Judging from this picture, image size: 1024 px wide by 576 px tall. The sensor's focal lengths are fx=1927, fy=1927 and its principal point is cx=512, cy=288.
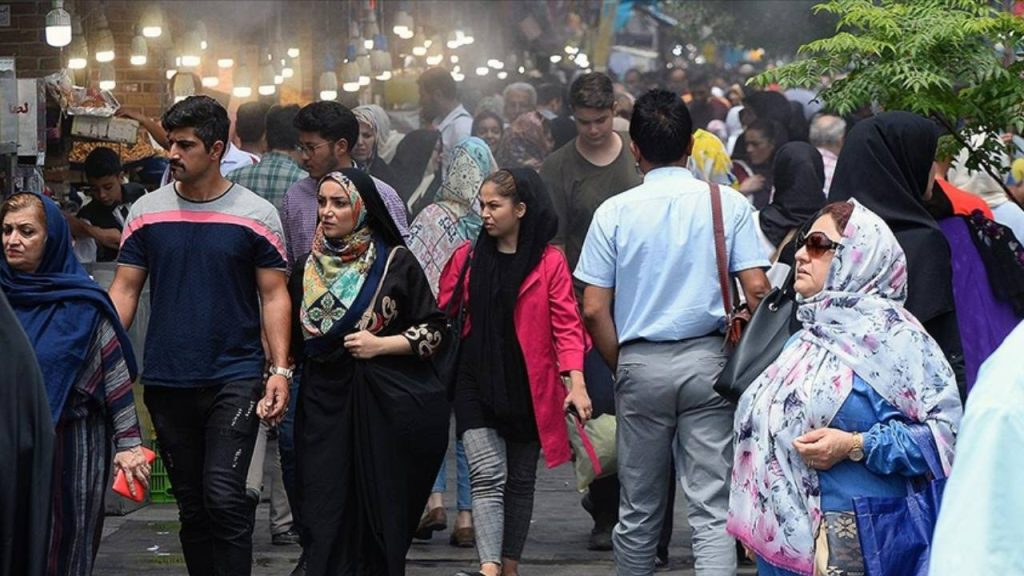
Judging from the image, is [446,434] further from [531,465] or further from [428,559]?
[428,559]

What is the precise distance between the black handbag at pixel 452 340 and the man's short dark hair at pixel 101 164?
3918 mm

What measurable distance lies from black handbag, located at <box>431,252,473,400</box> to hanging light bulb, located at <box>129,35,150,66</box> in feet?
21.1

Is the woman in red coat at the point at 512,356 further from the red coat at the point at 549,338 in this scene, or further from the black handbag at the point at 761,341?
the black handbag at the point at 761,341

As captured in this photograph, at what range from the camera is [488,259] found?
7.87 meters

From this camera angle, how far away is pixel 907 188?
605 cm

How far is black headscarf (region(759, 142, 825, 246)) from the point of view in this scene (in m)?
9.41

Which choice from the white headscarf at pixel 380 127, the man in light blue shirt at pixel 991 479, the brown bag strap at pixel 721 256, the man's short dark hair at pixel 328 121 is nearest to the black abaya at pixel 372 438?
the brown bag strap at pixel 721 256

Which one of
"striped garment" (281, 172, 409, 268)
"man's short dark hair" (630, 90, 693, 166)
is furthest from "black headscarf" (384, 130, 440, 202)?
"man's short dark hair" (630, 90, 693, 166)

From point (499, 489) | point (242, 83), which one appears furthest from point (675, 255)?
point (242, 83)

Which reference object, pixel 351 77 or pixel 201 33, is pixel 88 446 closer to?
pixel 201 33

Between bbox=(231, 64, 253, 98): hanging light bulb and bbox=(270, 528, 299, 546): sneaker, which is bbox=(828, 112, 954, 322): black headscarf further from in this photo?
bbox=(231, 64, 253, 98): hanging light bulb

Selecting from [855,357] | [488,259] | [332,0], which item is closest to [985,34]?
[488,259]

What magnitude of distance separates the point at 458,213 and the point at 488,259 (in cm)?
139

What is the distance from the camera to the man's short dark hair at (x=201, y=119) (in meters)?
7.05
